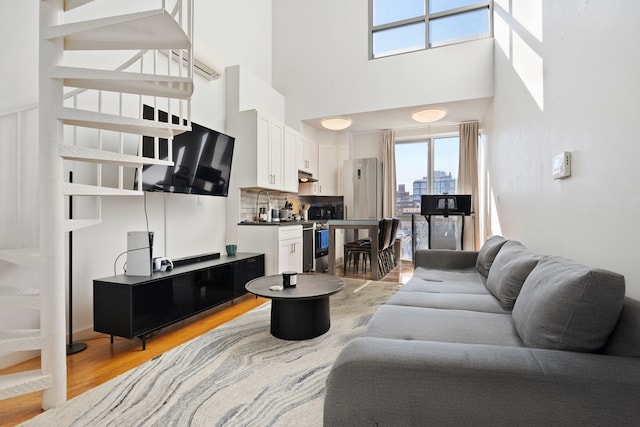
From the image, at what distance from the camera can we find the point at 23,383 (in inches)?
65.1

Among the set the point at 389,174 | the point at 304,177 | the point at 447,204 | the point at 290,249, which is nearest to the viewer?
the point at 290,249

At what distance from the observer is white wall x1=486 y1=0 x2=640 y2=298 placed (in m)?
1.33

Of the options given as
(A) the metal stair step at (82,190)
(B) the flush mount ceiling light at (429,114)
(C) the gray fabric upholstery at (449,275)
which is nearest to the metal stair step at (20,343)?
(A) the metal stair step at (82,190)

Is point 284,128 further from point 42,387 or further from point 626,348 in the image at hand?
point 626,348

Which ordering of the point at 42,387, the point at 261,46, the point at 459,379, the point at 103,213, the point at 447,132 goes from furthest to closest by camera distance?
the point at 447,132 < the point at 261,46 < the point at 103,213 < the point at 42,387 < the point at 459,379

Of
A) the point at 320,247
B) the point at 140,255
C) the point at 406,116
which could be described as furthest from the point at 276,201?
the point at 140,255

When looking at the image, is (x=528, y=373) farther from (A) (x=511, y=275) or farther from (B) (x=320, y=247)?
(B) (x=320, y=247)

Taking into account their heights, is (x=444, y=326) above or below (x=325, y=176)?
below

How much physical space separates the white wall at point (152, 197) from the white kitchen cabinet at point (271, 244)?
340 mm

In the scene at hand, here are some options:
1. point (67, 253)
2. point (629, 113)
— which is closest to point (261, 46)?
point (67, 253)

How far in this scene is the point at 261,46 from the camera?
229 inches

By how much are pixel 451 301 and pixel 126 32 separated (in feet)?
8.37

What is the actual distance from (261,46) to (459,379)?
6.12m

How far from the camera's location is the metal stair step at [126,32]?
67.0 inches
